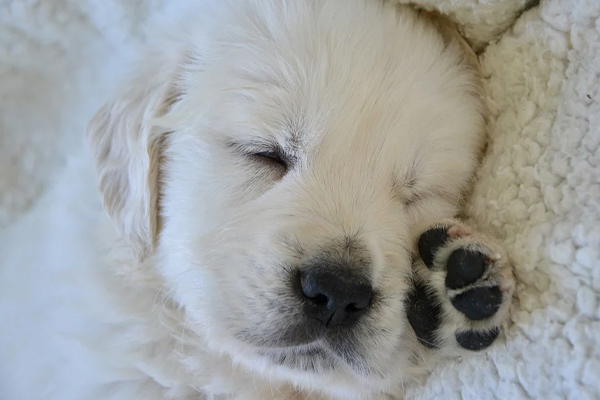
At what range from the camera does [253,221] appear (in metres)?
1.32

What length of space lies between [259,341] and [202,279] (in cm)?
21

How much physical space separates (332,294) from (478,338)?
0.32 m

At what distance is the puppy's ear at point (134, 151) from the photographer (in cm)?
151

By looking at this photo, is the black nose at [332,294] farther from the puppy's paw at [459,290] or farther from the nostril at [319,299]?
the puppy's paw at [459,290]

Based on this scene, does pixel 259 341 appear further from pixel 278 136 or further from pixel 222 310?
pixel 278 136

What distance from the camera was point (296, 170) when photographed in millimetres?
1370

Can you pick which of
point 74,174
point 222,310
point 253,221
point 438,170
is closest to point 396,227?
point 438,170

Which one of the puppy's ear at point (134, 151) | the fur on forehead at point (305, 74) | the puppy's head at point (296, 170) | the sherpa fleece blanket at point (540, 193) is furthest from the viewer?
the puppy's ear at point (134, 151)

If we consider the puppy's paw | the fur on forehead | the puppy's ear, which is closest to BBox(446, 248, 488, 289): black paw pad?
the puppy's paw

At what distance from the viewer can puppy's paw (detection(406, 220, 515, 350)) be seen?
1218 millimetres

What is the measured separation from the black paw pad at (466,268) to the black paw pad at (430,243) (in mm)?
77

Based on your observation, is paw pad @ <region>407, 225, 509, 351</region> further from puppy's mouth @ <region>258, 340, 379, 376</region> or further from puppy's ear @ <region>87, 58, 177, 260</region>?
puppy's ear @ <region>87, 58, 177, 260</region>

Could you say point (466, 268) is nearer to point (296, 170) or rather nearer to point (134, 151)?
point (296, 170)

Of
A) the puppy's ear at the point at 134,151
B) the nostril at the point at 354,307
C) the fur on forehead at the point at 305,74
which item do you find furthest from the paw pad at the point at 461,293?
the puppy's ear at the point at 134,151
